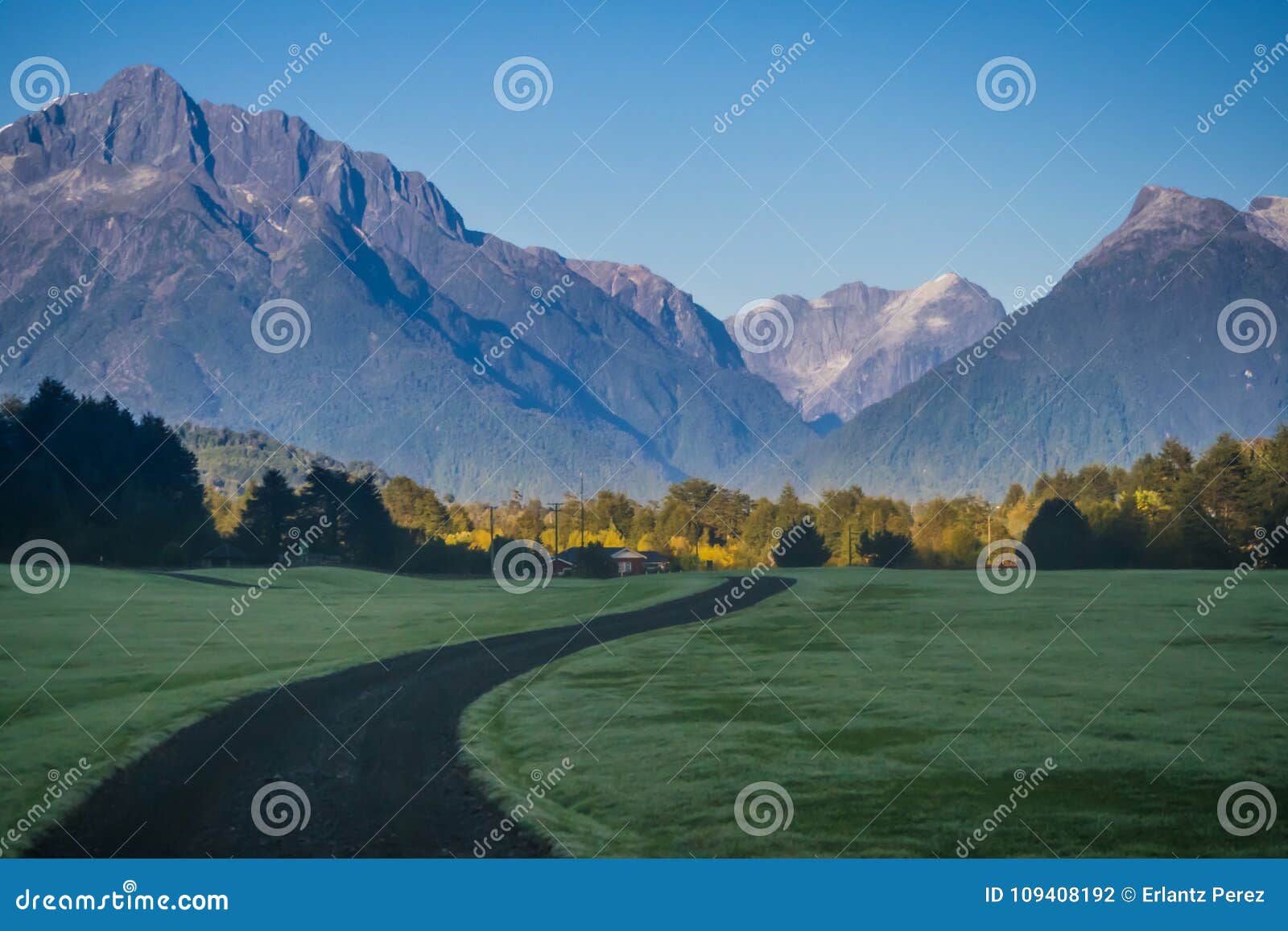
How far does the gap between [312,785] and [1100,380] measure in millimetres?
176603

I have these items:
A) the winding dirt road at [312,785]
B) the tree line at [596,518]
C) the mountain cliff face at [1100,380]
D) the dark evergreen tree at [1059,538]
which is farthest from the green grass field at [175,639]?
the mountain cliff face at [1100,380]

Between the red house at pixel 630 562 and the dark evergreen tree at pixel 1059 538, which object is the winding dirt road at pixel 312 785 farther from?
the red house at pixel 630 562

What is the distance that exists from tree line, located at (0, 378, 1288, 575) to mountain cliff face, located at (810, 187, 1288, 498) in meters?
45.6

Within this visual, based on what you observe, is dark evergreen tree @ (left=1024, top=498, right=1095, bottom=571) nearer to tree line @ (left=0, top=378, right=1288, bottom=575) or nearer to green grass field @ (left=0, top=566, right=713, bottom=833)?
tree line @ (left=0, top=378, right=1288, bottom=575)

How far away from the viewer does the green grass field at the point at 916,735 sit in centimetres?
1191

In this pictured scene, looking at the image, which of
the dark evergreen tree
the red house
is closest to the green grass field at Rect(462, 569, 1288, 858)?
the dark evergreen tree

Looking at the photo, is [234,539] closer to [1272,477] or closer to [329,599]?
[329,599]

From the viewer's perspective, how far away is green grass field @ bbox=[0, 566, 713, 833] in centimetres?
1526

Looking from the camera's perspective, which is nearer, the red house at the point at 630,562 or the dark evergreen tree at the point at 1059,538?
the dark evergreen tree at the point at 1059,538

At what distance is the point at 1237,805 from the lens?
1246 centimetres

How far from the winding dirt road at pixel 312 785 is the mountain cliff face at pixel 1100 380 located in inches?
3718

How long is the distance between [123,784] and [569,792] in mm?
6006
